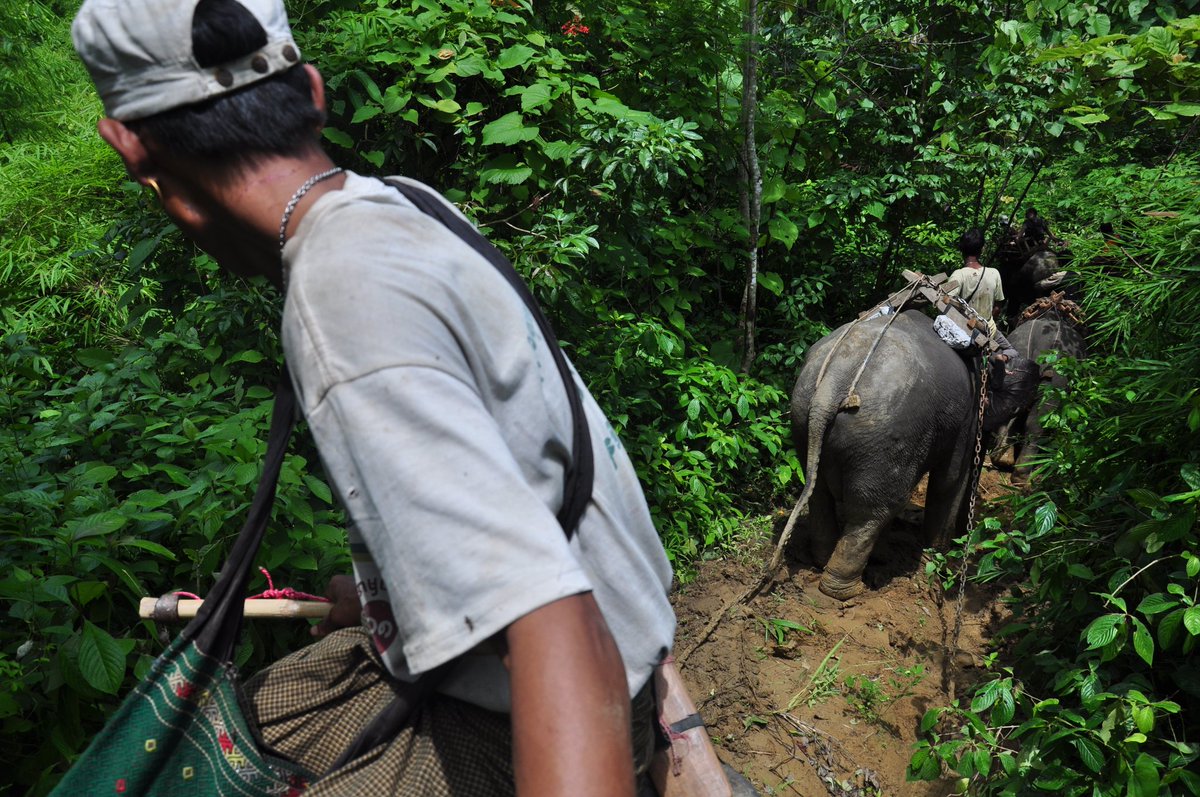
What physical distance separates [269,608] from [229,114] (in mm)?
919

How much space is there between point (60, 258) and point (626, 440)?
432 centimetres

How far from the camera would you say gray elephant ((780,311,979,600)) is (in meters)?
5.27

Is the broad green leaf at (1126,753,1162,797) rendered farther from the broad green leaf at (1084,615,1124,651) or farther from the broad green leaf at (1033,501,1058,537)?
the broad green leaf at (1033,501,1058,537)

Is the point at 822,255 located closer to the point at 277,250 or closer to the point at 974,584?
the point at 974,584

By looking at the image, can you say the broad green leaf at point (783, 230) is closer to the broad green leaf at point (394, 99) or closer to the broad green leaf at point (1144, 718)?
the broad green leaf at point (394, 99)

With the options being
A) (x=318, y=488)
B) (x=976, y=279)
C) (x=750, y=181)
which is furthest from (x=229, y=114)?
(x=976, y=279)

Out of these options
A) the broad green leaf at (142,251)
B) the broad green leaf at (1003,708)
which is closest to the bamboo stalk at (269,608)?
the broad green leaf at (1003,708)

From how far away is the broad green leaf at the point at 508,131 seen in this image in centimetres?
461

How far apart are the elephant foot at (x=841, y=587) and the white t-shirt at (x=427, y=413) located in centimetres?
513

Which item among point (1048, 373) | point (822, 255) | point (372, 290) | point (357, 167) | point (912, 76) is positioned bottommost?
point (1048, 373)

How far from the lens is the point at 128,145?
38.4 inches

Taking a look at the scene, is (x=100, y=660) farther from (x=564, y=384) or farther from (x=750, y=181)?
(x=750, y=181)

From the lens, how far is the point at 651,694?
4.17 feet

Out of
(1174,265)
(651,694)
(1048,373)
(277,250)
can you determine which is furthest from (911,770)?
(1048,373)
